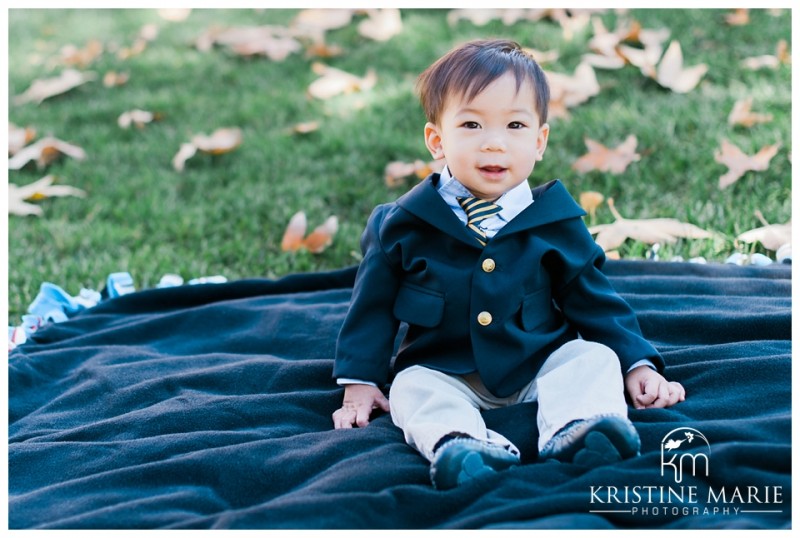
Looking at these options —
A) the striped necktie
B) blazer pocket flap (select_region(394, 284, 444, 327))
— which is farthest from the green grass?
blazer pocket flap (select_region(394, 284, 444, 327))

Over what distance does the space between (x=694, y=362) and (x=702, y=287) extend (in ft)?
1.90

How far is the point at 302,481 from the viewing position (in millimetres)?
1994

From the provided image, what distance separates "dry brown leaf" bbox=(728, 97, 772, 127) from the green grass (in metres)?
0.03

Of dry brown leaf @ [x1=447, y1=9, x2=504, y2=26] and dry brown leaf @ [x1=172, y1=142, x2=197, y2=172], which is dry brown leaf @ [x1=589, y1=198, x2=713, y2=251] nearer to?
dry brown leaf @ [x1=172, y1=142, x2=197, y2=172]

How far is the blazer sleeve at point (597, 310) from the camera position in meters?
2.24

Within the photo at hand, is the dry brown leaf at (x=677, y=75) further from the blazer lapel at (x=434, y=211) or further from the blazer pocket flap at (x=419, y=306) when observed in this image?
the blazer pocket flap at (x=419, y=306)

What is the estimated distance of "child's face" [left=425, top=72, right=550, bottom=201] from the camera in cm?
218

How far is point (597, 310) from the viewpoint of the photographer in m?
2.29

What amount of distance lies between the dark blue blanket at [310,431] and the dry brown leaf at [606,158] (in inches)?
34.7

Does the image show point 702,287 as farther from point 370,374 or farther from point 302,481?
point 302,481

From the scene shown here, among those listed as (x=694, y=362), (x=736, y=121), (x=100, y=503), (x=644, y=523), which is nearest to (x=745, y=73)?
(x=736, y=121)

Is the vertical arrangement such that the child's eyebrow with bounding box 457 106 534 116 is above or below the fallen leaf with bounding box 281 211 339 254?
above

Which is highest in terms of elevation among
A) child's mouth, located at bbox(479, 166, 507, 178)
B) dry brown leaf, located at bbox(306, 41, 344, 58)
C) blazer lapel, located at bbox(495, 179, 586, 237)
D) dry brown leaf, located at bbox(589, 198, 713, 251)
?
dry brown leaf, located at bbox(306, 41, 344, 58)

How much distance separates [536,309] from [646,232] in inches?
49.7
